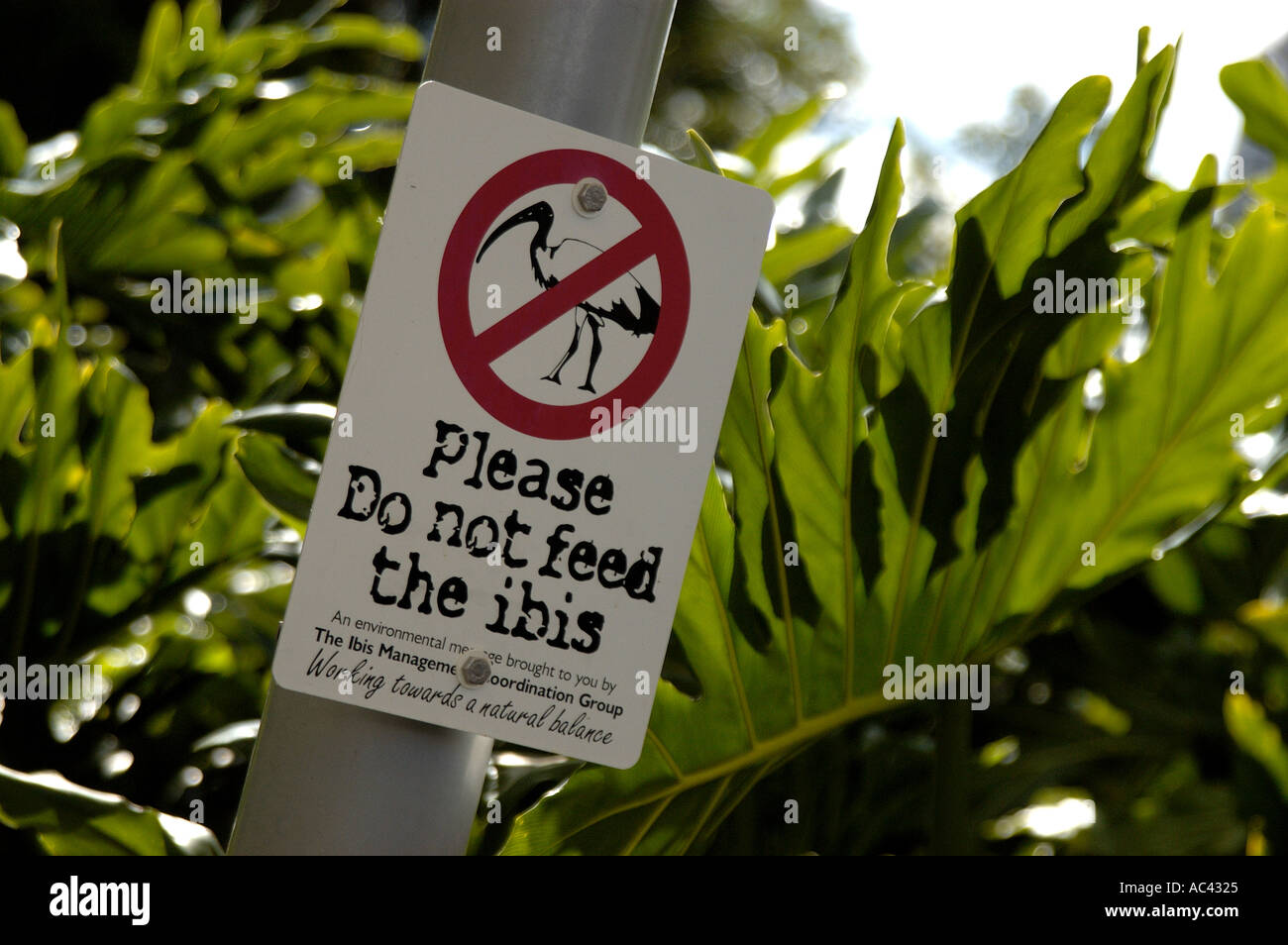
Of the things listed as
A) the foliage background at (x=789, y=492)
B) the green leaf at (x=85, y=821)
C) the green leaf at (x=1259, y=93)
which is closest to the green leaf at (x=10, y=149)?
the foliage background at (x=789, y=492)

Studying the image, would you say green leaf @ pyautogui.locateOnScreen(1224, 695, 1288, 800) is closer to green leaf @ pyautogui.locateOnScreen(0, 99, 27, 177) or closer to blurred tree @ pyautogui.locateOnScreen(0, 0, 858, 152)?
blurred tree @ pyautogui.locateOnScreen(0, 0, 858, 152)

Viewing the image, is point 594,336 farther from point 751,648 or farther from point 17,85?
point 17,85

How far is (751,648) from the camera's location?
2.27 ft

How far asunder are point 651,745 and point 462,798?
164 millimetres

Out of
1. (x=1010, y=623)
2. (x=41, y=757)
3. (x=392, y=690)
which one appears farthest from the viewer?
(x=41, y=757)

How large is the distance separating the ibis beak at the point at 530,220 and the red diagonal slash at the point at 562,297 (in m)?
0.03

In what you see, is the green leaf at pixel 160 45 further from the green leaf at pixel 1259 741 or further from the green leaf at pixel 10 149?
the green leaf at pixel 1259 741

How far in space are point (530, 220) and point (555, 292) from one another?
34 millimetres

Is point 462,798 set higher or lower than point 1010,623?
lower

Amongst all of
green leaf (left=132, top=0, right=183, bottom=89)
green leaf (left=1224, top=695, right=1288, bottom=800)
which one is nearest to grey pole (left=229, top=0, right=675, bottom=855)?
green leaf (left=1224, top=695, right=1288, bottom=800)

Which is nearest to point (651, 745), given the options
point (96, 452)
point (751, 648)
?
point (751, 648)

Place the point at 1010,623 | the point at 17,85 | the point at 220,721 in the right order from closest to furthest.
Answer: the point at 1010,623
the point at 220,721
the point at 17,85
